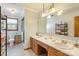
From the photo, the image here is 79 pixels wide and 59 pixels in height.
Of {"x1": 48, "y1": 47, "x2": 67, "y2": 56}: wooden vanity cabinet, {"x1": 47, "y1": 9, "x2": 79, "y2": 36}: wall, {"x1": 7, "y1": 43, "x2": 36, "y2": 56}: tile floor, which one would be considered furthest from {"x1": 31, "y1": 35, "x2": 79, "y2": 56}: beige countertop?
{"x1": 7, "y1": 43, "x2": 36, "y2": 56}: tile floor

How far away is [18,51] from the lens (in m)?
2.18

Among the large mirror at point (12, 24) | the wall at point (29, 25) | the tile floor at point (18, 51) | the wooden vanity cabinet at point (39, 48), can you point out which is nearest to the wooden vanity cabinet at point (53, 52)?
the wooden vanity cabinet at point (39, 48)

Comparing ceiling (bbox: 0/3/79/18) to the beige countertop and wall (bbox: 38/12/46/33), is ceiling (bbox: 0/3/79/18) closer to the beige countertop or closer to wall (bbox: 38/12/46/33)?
wall (bbox: 38/12/46/33)

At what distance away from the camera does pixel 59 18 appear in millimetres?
2229

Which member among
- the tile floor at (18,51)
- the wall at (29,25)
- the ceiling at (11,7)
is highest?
the ceiling at (11,7)

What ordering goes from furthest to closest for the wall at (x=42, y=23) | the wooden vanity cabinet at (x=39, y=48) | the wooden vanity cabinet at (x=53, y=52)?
the wall at (x=42, y=23), the wooden vanity cabinet at (x=39, y=48), the wooden vanity cabinet at (x=53, y=52)

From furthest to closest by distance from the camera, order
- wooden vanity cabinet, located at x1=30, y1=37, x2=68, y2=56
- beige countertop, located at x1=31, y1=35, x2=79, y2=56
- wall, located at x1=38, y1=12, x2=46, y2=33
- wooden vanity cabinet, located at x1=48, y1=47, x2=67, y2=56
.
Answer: wall, located at x1=38, y1=12, x2=46, y2=33, wooden vanity cabinet, located at x1=30, y1=37, x2=68, y2=56, wooden vanity cabinet, located at x1=48, y1=47, x2=67, y2=56, beige countertop, located at x1=31, y1=35, x2=79, y2=56

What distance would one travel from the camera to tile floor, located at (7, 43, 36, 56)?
2.16 metres

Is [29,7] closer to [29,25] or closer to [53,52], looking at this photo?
[29,25]

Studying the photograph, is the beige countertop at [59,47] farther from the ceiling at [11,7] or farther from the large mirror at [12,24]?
the ceiling at [11,7]

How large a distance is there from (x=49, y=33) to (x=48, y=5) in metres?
0.57

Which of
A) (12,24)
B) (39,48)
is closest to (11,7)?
(12,24)

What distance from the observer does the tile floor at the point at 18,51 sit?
2.16m

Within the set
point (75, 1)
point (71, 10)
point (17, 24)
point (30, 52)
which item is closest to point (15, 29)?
point (17, 24)
